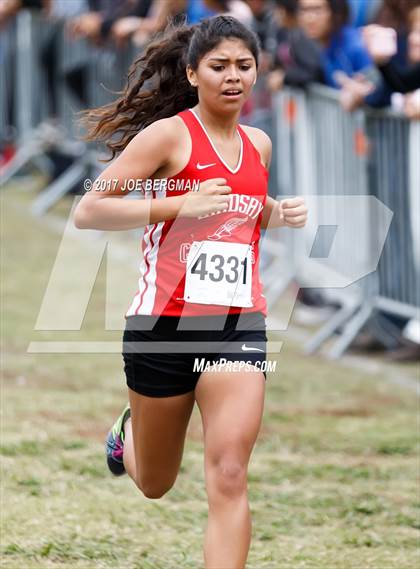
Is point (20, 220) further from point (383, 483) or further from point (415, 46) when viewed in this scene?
point (383, 483)

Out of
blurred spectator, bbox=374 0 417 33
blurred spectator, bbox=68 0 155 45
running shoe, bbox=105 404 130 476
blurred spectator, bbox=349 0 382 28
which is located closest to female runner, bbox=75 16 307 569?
running shoe, bbox=105 404 130 476

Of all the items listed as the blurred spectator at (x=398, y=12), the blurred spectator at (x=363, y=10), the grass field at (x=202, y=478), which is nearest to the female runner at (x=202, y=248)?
the grass field at (x=202, y=478)

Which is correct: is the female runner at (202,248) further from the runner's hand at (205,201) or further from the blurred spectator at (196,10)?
the blurred spectator at (196,10)

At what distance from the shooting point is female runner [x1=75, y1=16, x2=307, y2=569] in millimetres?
4184

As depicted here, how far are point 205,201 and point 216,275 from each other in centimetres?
28

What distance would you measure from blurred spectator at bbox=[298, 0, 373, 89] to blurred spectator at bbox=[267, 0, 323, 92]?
154 mm

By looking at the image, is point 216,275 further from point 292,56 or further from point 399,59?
point 292,56

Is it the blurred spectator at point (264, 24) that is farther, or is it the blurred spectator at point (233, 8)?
the blurred spectator at point (264, 24)

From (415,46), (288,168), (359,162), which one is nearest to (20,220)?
(288,168)

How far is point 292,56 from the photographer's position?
9.84 meters

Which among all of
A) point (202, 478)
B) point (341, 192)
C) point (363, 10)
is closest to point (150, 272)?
point (202, 478)

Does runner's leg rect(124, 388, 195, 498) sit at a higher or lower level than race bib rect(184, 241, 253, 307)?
lower

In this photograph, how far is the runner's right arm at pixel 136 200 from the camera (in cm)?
418

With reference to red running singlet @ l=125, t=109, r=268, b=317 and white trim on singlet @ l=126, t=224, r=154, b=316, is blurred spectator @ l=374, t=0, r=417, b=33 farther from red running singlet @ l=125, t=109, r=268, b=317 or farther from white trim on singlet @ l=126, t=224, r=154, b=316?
white trim on singlet @ l=126, t=224, r=154, b=316
